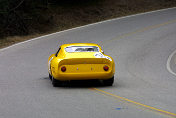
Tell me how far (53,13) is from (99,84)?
1031 inches

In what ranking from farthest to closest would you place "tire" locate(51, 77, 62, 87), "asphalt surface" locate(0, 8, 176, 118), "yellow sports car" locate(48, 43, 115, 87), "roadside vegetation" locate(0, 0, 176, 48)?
1. "roadside vegetation" locate(0, 0, 176, 48)
2. "tire" locate(51, 77, 62, 87)
3. "yellow sports car" locate(48, 43, 115, 87)
4. "asphalt surface" locate(0, 8, 176, 118)

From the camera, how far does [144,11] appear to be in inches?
1577

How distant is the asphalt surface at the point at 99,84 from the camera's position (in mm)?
8234

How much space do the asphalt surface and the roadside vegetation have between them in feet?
11.4

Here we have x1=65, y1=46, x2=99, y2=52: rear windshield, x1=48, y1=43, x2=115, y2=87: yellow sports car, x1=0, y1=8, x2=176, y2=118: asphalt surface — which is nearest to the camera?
x1=0, y1=8, x2=176, y2=118: asphalt surface

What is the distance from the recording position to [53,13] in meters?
38.1

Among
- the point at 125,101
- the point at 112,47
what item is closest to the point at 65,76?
the point at 125,101

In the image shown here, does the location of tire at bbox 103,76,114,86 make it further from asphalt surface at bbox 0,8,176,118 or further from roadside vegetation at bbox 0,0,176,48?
roadside vegetation at bbox 0,0,176,48

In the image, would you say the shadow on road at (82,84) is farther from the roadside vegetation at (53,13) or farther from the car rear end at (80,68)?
the roadside vegetation at (53,13)

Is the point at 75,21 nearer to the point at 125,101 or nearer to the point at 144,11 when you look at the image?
the point at 144,11

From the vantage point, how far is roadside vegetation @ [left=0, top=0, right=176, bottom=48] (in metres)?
31.8

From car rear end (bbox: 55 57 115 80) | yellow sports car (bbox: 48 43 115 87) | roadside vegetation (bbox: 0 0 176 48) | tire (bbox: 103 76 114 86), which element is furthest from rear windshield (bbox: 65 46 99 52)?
roadside vegetation (bbox: 0 0 176 48)

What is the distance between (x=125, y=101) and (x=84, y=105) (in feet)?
3.55

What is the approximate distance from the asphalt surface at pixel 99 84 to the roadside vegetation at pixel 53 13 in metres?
3.47
